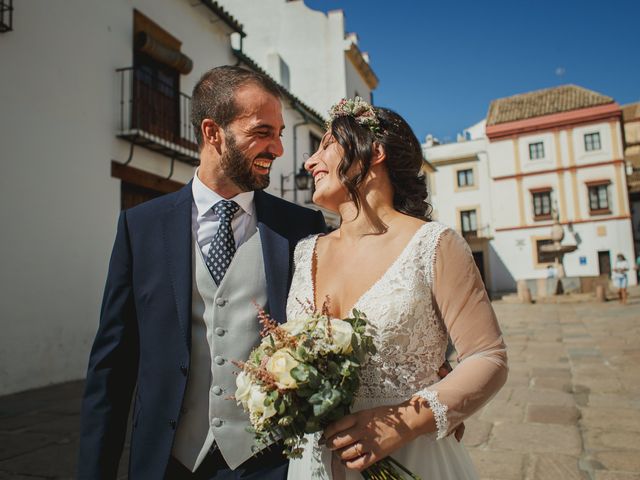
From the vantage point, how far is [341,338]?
3.74 ft

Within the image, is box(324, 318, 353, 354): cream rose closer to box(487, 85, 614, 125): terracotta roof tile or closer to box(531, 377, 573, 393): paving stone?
box(531, 377, 573, 393): paving stone

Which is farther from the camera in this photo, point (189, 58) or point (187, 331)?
point (189, 58)

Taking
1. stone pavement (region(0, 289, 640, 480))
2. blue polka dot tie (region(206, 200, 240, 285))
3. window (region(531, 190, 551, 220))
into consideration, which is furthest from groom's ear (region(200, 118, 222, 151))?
window (region(531, 190, 551, 220))

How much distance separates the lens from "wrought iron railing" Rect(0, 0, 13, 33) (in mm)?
4773

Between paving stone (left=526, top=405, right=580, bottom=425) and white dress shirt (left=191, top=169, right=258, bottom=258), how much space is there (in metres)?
3.46

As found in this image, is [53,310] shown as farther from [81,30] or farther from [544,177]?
[544,177]

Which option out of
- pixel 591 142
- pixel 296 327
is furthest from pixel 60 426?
pixel 591 142

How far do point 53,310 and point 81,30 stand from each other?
11.3 feet

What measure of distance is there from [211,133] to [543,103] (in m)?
28.6

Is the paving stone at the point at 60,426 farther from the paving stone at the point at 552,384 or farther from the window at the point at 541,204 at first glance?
the window at the point at 541,204

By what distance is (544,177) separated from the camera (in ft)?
83.2

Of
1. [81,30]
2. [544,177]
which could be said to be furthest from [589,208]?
[81,30]

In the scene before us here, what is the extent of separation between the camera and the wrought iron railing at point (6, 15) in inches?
188

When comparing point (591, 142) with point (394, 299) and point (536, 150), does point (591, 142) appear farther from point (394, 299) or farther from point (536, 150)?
point (394, 299)
